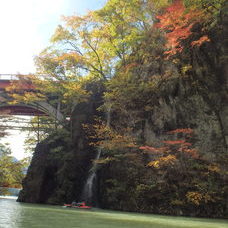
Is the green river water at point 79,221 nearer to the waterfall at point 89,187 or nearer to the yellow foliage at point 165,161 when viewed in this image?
the yellow foliage at point 165,161

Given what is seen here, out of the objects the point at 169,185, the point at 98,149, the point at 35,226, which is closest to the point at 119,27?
the point at 98,149

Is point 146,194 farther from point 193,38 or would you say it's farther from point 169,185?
point 193,38

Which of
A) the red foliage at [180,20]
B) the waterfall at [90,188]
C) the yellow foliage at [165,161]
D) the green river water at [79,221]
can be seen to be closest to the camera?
the green river water at [79,221]

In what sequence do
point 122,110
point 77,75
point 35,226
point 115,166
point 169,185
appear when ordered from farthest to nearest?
point 77,75
point 122,110
point 115,166
point 169,185
point 35,226

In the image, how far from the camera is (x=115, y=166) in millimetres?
14586

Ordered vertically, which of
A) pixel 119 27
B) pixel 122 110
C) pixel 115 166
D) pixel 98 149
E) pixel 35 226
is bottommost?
pixel 35 226

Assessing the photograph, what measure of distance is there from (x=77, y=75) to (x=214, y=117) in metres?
11.5

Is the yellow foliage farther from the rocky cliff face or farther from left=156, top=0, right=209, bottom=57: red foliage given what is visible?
the rocky cliff face

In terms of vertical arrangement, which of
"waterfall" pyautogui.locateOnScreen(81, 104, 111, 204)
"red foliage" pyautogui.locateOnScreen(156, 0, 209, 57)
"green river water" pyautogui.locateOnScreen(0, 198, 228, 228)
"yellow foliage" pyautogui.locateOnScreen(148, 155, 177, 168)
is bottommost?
"green river water" pyautogui.locateOnScreen(0, 198, 228, 228)

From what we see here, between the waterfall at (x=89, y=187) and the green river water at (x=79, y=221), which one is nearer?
the green river water at (x=79, y=221)

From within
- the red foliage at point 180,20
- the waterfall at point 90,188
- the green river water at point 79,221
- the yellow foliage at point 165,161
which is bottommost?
the green river water at point 79,221

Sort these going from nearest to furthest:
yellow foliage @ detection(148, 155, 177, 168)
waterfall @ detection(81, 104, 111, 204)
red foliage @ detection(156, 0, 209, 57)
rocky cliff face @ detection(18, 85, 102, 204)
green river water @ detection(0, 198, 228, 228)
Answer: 1. green river water @ detection(0, 198, 228, 228)
2. yellow foliage @ detection(148, 155, 177, 168)
3. red foliage @ detection(156, 0, 209, 57)
4. waterfall @ detection(81, 104, 111, 204)
5. rocky cliff face @ detection(18, 85, 102, 204)

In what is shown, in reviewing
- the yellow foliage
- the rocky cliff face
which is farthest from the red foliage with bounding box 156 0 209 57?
the rocky cliff face

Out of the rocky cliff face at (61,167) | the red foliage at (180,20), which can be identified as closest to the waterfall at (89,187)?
the rocky cliff face at (61,167)
